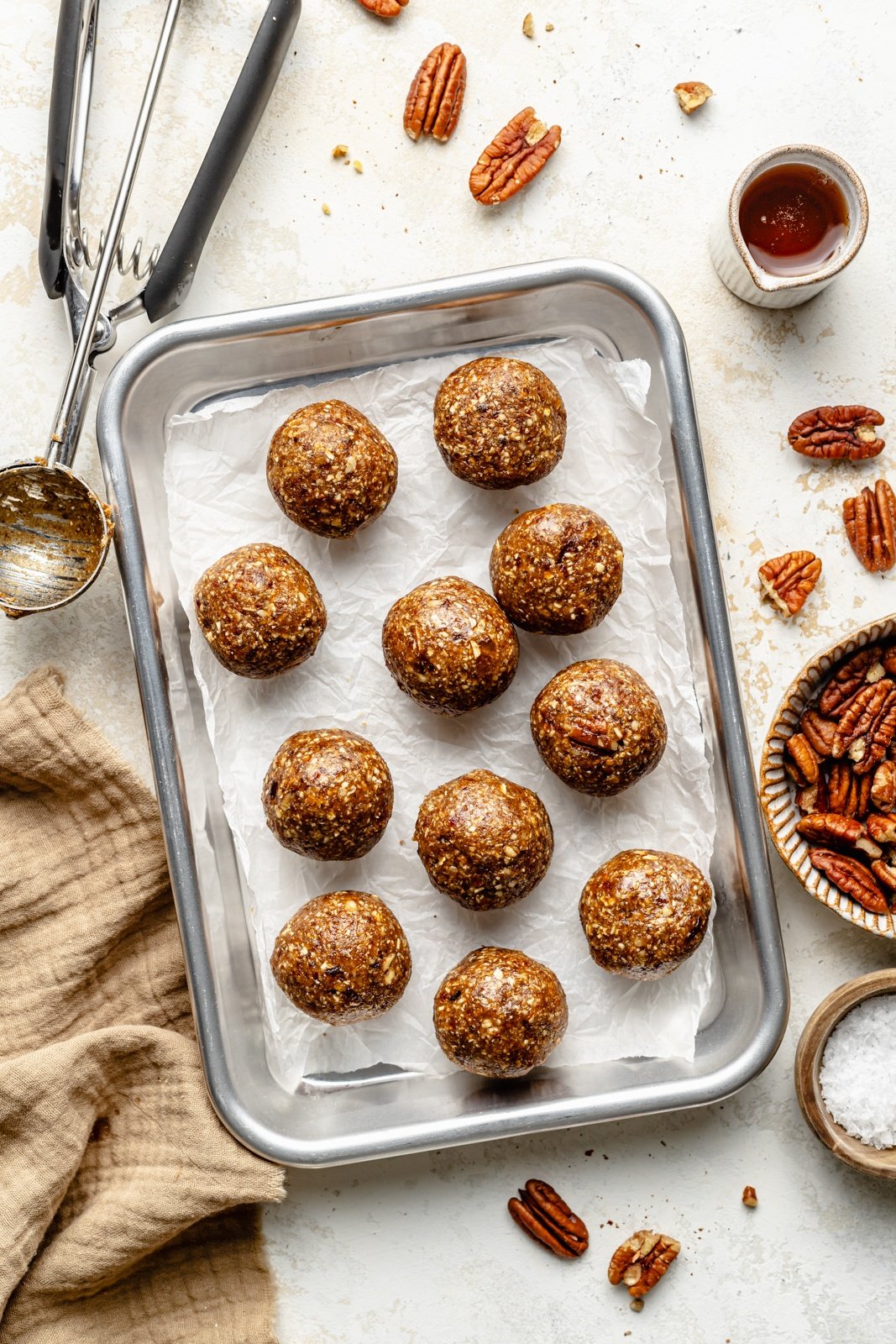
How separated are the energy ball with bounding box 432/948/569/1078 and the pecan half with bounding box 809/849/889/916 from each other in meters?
0.46

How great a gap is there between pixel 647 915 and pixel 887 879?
1.41 ft

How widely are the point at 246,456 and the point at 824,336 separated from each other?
3.20 ft

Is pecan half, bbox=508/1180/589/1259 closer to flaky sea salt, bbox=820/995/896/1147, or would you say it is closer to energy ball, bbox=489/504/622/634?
flaky sea salt, bbox=820/995/896/1147

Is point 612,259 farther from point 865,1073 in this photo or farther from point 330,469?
point 865,1073

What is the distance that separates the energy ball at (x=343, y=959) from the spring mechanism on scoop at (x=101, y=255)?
1.02 m

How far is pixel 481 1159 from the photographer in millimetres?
1791

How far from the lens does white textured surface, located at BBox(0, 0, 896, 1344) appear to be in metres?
1.74

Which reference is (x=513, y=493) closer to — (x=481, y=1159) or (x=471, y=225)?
(x=471, y=225)

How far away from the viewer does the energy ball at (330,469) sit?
1.52 m

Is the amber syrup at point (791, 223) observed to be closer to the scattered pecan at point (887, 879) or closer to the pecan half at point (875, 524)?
the pecan half at point (875, 524)

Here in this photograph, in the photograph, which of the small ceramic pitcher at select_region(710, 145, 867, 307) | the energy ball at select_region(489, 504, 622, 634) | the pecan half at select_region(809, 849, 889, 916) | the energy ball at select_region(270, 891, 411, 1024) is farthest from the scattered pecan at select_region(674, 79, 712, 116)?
the energy ball at select_region(270, 891, 411, 1024)

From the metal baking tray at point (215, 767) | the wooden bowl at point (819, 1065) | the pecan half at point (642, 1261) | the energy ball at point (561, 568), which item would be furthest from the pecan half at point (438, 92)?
the pecan half at point (642, 1261)

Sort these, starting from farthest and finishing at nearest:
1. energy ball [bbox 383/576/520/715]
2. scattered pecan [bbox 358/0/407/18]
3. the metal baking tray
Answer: scattered pecan [bbox 358/0/407/18], the metal baking tray, energy ball [bbox 383/576/520/715]

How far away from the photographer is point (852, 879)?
1.66 meters
